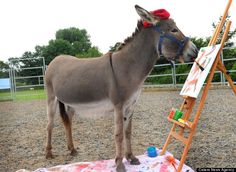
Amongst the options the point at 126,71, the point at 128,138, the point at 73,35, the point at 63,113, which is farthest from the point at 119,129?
the point at 73,35

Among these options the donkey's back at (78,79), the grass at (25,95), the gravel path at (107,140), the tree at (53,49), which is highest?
the tree at (53,49)

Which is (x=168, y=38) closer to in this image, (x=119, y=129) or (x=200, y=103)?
(x=200, y=103)

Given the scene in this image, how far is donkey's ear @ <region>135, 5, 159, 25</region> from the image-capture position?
10.2ft

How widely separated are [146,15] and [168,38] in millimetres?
370

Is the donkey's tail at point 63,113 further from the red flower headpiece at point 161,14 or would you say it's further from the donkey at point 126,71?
the red flower headpiece at point 161,14

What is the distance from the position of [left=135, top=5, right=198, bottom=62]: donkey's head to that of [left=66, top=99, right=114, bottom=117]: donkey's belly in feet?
3.01

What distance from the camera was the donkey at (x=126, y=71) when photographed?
3213 mm

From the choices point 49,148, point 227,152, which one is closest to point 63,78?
point 49,148

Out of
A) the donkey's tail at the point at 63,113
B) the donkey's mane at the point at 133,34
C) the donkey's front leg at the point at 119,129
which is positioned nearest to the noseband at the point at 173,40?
the donkey's mane at the point at 133,34

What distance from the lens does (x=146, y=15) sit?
10.4 ft

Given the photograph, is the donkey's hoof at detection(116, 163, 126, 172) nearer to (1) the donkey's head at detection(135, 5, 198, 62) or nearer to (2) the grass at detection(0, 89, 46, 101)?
(1) the donkey's head at detection(135, 5, 198, 62)

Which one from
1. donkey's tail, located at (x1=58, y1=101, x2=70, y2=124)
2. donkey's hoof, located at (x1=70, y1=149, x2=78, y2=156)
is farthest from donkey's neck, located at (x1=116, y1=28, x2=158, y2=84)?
donkey's hoof, located at (x1=70, y1=149, x2=78, y2=156)

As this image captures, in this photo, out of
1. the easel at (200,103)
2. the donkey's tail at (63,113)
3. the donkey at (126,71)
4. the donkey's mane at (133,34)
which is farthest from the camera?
the donkey's tail at (63,113)

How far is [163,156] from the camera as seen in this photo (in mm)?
3580
